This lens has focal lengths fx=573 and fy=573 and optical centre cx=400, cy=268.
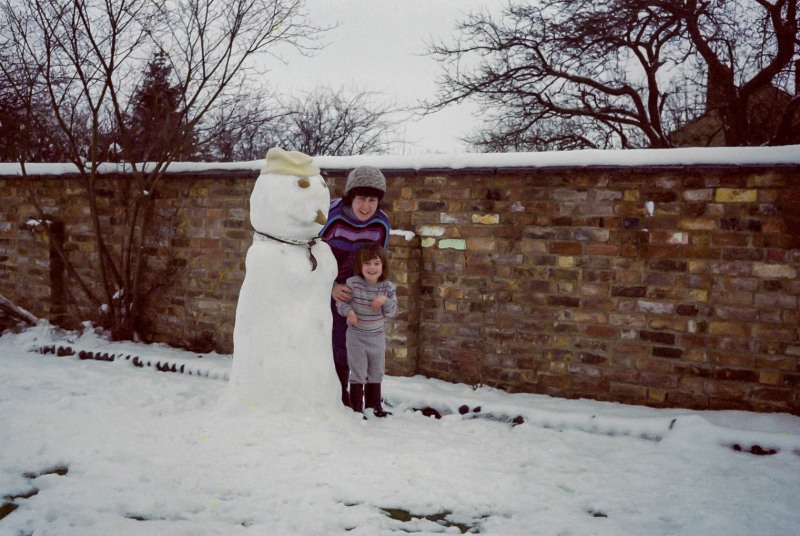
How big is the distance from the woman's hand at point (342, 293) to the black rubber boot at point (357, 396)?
564 millimetres

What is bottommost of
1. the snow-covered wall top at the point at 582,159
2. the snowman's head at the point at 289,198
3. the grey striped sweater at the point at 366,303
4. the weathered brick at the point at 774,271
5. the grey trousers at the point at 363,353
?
the grey trousers at the point at 363,353

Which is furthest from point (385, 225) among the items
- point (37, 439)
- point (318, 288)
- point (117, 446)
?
point (37, 439)

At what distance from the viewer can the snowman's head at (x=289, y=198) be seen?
11.1ft

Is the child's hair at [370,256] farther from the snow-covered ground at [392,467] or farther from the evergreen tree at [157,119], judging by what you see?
the evergreen tree at [157,119]

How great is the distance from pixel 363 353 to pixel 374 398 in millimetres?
359

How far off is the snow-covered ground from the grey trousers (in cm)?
31

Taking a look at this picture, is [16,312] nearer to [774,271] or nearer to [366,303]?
[366,303]

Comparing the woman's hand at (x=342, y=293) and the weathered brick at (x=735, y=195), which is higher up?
the weathered brick at (x=735, y=195)

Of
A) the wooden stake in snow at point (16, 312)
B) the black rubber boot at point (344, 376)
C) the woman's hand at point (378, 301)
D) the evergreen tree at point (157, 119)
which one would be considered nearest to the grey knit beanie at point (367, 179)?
the woman's hand at point (378, 301)

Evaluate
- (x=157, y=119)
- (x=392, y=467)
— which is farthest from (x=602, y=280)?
(x=157, y=119)

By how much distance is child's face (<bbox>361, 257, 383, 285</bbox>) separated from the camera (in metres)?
3.64

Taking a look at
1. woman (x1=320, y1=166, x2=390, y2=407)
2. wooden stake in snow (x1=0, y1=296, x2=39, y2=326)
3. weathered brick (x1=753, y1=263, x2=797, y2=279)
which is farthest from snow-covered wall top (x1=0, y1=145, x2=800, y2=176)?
wooden stake in snow (x1=0, y1=296, x2=39, y2=326)

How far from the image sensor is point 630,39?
11578mm

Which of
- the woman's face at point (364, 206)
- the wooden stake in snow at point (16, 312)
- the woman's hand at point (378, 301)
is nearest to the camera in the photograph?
the woman's hand at point (378, 301)
